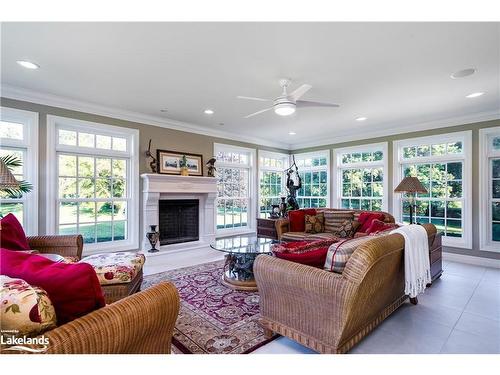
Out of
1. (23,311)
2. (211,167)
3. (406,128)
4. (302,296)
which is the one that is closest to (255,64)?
(302,296)

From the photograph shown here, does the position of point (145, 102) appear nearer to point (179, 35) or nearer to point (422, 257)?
point (179, 35)

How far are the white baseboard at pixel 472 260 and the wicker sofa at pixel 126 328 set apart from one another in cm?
512

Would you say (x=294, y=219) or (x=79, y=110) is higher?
(x=79, y=110)

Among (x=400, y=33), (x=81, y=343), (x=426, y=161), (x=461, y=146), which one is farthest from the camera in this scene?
(x=426, y=161)

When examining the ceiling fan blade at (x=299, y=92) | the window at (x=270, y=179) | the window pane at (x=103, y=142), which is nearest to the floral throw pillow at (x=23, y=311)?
the ceiling fan blade at (x=299, y=92)

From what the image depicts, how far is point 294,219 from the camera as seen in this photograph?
487cm

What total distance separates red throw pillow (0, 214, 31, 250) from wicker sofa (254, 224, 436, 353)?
7.21 ft

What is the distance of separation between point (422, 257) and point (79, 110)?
188 inches

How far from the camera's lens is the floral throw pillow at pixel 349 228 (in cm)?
429

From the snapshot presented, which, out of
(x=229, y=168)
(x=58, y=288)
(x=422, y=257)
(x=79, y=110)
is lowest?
(x=422, y=257)

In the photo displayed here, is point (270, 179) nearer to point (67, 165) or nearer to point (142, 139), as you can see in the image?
point (142, 139)

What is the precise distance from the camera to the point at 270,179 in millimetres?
6773

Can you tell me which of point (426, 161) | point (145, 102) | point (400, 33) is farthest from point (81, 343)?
point (426, 161)

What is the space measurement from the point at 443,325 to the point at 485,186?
3.11m
